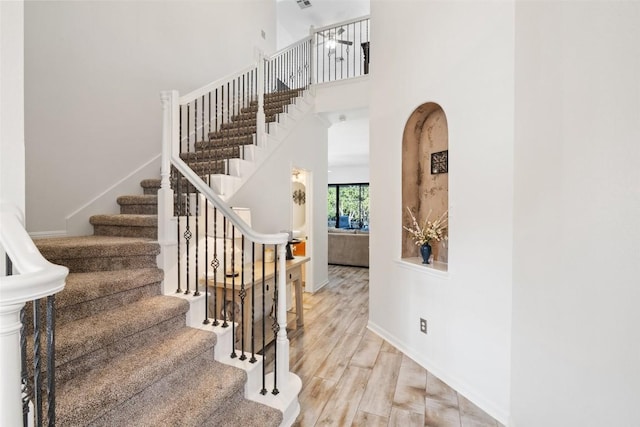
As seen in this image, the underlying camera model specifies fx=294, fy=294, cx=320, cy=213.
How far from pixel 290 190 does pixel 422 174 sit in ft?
6.42

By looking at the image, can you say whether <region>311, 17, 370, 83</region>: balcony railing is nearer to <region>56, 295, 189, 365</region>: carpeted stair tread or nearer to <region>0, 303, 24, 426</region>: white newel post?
<region>56, 295, 189, 365</region>: carpeted stair tread

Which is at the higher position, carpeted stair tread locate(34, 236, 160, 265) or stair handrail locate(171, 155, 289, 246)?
stair handrail locate(171, 155, 289, 246)

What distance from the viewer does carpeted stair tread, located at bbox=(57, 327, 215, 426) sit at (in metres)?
1.21

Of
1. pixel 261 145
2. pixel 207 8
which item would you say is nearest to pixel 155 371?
pixel 261 145

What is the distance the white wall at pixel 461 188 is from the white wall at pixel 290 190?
1.45 meters

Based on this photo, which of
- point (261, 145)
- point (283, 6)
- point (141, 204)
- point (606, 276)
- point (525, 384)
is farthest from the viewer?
point (283, 6)

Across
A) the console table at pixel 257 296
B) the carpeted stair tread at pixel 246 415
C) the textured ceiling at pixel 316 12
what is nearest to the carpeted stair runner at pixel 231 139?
the console table at pixel 257 296

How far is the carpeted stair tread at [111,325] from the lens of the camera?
1364 mm

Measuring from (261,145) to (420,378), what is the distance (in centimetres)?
282

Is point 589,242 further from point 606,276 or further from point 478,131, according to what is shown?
point 478,131

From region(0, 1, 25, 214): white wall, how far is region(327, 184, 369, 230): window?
10.6 metres

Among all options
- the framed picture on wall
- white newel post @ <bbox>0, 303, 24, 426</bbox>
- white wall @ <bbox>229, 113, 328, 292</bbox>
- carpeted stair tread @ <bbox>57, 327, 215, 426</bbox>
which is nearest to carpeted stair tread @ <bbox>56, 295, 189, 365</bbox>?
carpeted stair tread @ <bbox>57, 327, 215, 426</bbox>

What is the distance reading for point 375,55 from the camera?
342 centimetres

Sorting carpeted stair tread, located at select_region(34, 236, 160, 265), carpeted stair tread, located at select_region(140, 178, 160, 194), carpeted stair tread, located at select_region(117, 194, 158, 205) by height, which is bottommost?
carpeted stair tread, located at select_region(34, 236, 160, 265)
